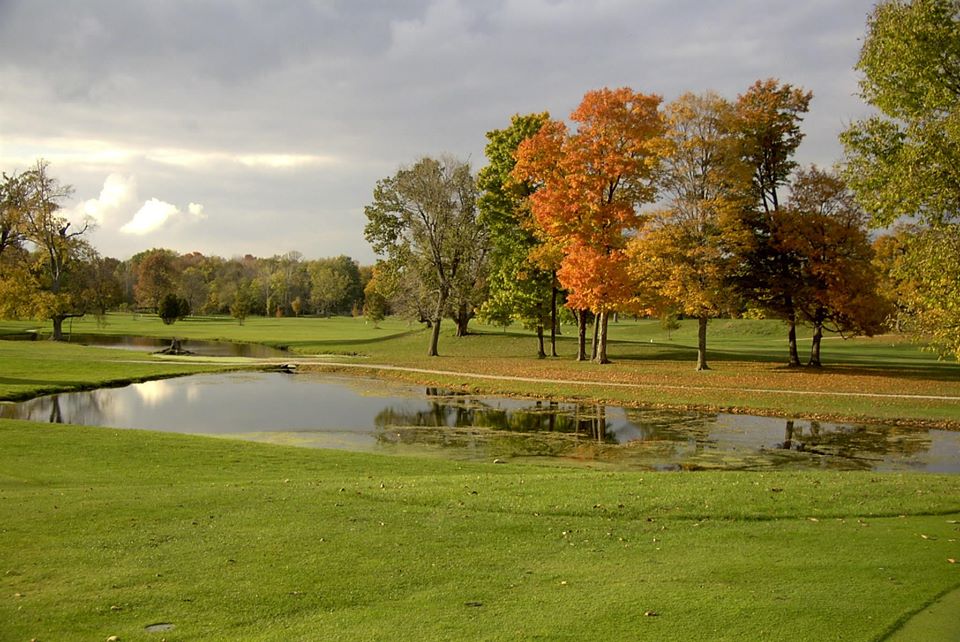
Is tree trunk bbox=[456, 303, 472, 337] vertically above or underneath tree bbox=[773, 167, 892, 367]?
underneath

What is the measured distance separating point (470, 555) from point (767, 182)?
125 feet

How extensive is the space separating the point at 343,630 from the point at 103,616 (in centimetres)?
224

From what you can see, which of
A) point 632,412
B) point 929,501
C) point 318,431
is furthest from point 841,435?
point 318,431

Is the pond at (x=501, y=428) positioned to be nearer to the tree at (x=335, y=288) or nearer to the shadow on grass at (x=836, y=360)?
the shadow on grass at (x=836, y=360)

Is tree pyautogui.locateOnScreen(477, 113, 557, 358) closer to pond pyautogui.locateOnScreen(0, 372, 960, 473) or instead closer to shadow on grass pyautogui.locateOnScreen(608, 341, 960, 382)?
shadow on grass pyautogui.locateOnScreen(608, 341, 960, 382)

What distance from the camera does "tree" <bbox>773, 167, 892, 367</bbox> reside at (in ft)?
125

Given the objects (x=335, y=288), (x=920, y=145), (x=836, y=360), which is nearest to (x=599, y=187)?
(x=836, y=360)

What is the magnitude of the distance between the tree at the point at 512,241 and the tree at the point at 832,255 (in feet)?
48.3

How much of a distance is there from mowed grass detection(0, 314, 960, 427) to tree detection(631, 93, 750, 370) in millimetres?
4464

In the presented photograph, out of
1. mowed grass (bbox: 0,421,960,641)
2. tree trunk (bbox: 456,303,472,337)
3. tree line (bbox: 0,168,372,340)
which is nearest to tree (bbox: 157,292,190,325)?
tree line (bbox: 0,168,372,340)

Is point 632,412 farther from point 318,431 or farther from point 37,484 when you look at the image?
point 37,484

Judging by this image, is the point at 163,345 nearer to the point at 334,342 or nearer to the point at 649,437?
the point at 334,342

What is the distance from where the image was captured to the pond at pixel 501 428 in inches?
798

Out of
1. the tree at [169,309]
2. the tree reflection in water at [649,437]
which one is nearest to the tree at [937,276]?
the tree reflection in water at [649,437]
